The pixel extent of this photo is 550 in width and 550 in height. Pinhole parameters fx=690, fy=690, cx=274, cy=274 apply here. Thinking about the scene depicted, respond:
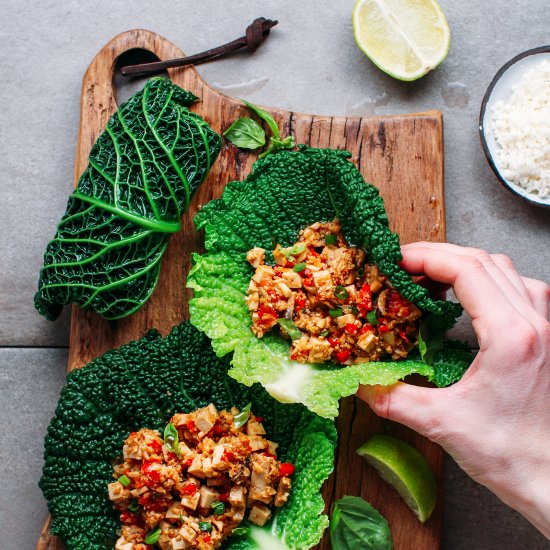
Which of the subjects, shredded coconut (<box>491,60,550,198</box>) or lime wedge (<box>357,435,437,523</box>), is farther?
shredded coconut (<box>491,60,550,198</box>)

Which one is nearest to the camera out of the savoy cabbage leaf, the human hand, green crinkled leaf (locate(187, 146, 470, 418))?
the human hand

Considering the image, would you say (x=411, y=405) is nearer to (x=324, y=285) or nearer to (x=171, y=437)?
(x=324, y=285)

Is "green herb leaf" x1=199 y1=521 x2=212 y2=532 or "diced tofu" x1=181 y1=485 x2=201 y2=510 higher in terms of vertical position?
"diced tofu" x1=181 y1=485 x2=201 y2=510

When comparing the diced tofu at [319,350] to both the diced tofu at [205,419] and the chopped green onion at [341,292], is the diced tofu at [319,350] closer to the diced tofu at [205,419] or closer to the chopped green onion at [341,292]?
the chopped green onion at [341,292]

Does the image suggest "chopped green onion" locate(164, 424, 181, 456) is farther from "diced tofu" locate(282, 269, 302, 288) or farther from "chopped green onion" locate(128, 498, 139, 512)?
"diced tofu" locate(282, 269, 302, 288)

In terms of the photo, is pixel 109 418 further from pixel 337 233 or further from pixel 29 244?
pixel 337 233

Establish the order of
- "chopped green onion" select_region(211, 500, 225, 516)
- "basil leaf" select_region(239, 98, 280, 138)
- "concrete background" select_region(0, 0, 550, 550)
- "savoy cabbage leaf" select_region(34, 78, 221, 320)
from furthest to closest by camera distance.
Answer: "concrete background" select_region(0, 0, 550, 550) → "basil leaf" select_region(239, 98, 280, 138) → "savoy cabbage leaf" select_region(34, 78, 221, 320) → "chopped green onion" select_region(211, 500, 225, 516)

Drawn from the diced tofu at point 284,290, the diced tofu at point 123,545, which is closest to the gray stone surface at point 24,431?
the diced tofu at point 123,545

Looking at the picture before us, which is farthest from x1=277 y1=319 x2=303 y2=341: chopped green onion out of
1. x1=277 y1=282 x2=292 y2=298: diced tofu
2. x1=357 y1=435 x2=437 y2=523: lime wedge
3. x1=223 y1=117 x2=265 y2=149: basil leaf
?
x1=223 y1=117 x2=265 y2=149: basil leaf

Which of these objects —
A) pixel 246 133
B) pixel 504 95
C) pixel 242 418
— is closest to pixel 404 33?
pixel 504 95
